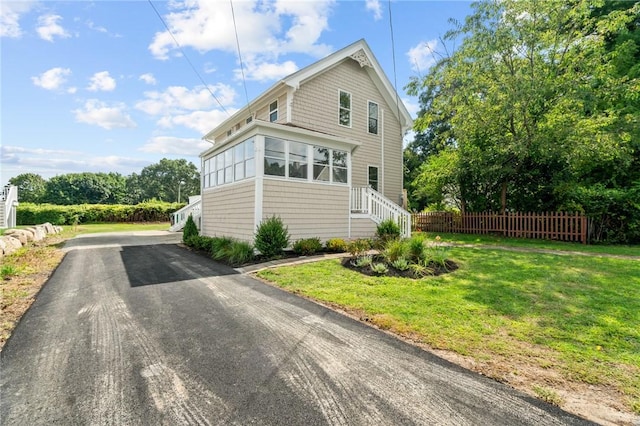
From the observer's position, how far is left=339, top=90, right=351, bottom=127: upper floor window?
14.6m

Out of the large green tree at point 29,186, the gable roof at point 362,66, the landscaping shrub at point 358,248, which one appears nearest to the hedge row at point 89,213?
the gable roof at point 362,66

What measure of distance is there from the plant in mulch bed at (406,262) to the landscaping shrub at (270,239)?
2.13 metres

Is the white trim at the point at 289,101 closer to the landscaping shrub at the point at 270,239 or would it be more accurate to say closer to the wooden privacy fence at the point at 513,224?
the landscaping shrub at the point at 270,239

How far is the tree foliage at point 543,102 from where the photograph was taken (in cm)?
1148

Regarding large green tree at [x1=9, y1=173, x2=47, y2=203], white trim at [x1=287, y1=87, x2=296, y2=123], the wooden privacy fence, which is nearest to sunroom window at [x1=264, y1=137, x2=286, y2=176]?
white trim at [x1=287, y1=87, x2=296, y2=123]

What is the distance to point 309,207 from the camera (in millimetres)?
10344

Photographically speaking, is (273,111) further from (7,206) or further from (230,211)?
(7,206)

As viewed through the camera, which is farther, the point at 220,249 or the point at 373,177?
the point at 373,177

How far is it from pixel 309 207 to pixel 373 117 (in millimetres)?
8146

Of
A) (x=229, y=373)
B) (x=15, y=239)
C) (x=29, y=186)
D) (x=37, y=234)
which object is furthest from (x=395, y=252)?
(x=29, y=186)

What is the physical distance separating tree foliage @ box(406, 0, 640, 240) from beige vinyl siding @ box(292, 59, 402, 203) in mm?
3146

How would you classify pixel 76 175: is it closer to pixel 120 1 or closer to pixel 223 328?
pixel 120 1

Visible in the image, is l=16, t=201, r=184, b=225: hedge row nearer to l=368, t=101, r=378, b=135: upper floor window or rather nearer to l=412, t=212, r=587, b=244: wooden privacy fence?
l=368, t=101, r=378, b=135: upper floor window

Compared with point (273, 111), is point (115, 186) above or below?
above
